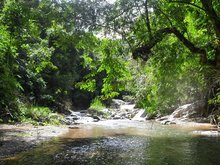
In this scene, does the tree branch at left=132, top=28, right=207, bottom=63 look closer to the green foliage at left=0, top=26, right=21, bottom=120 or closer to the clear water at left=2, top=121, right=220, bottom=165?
the clear water at left=2, top=121, right=220, bottom=165

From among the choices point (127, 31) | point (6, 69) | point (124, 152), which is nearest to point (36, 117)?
point (6, 69)

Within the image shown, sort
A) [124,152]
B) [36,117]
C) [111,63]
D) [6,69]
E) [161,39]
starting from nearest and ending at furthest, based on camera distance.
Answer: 1. [161,39]
2. [111,63]
3. [124,152]
4. [6,69]
5. [36,117]

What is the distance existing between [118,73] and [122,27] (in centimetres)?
194

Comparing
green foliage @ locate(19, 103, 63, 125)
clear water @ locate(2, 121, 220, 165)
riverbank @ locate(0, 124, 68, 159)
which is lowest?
clear water @ locate(2, 121, 220, 165)

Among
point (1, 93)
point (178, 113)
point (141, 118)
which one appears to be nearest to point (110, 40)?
point (1, 93)

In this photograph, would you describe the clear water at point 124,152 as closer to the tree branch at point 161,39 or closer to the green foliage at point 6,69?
the tree branch at point 161,39

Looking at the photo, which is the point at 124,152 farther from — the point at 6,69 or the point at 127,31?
the point at 6,69

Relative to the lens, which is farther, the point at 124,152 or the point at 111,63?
the point at 124,152

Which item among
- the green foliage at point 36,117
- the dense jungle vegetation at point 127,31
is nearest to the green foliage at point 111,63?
the dense jungle vegetation at point 127,31

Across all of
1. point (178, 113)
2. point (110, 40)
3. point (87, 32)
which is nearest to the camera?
point (87, 32)

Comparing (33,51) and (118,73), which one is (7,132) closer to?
(33,51)

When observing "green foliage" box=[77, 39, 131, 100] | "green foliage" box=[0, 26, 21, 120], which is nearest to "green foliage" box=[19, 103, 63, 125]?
"green foliage" box=[0, 26, 21, 120]

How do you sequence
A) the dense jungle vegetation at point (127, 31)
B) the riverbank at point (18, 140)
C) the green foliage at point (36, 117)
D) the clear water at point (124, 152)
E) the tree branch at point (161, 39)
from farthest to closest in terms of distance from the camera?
the green foliage at point (36, 117) → the riverbank at point (18, 140) → the clear water at point (124, 152) → the tree branch at point (161, 39) → the dense jungle vegetation at point (127, 31)

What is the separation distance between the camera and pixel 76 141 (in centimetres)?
1603
